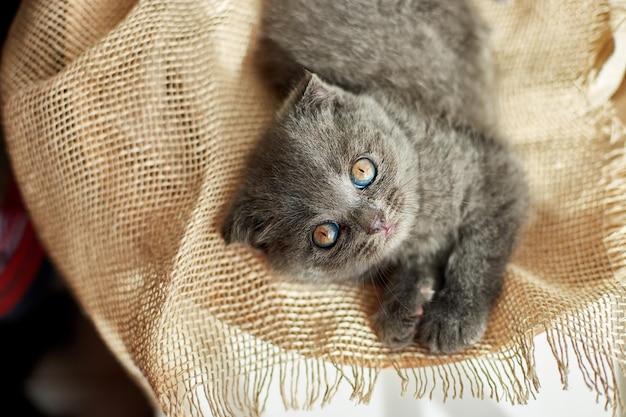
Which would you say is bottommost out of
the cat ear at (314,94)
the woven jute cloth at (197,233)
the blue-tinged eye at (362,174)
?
the woven jute cloth at (197,233)

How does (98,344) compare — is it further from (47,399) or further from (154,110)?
(154,110)

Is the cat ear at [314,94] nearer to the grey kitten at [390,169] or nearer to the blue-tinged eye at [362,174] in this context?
the grey kitten at [390,169]

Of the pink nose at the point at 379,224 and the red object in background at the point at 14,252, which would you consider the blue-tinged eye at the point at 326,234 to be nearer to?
the pink nose at the point at 379,224

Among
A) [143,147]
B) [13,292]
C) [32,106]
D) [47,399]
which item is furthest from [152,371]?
[47,399]

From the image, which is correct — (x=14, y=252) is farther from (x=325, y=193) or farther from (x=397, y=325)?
(x=397, y=325)

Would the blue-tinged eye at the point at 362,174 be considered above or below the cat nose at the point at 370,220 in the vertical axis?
above

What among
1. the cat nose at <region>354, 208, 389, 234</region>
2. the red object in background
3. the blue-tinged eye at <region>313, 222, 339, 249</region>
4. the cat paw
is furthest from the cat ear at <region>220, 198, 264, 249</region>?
the red object in background

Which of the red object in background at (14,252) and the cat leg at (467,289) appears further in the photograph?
the red object in background at (14,252)

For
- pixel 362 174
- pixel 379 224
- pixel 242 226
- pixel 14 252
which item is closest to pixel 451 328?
pixel 379 224

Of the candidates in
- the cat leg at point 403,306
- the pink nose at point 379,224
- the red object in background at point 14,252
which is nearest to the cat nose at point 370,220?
the pink nose at point 379,224
